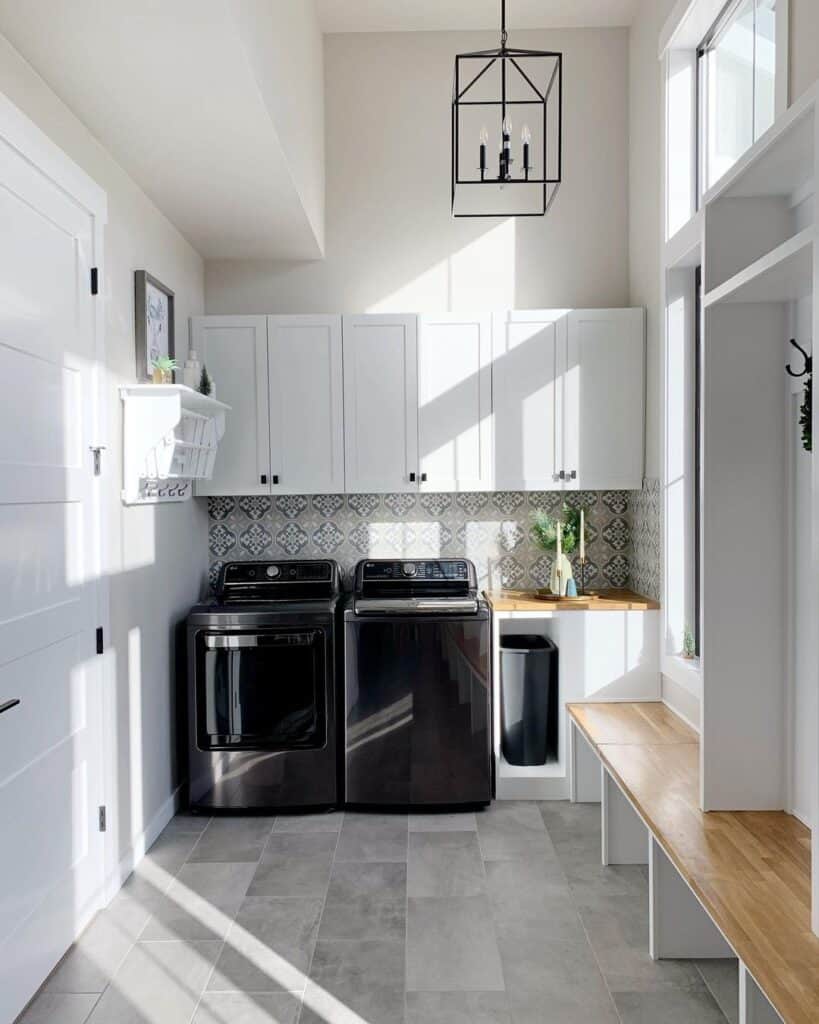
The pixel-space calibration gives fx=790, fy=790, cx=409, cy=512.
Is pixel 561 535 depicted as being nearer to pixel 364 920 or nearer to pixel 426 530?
pixel 426 530

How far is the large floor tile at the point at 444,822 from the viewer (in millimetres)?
3316

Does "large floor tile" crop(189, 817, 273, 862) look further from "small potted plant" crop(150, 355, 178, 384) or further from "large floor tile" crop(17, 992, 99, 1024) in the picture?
"small potted plant" crop(150, 355, 178, 384)

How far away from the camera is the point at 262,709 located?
3441mm

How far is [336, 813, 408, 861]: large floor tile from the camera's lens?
3068 mm

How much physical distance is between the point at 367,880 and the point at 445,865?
31cm

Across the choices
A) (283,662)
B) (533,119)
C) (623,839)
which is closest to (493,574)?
(283,662)

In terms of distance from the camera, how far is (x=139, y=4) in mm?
1917

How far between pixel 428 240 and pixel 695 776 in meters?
2.83

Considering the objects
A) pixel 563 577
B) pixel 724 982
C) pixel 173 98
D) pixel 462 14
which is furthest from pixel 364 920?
pixel 462 14

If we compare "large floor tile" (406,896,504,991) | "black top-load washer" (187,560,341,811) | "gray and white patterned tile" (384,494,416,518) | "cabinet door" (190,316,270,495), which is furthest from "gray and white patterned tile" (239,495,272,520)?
"large floor tile" (406,896,504,991)

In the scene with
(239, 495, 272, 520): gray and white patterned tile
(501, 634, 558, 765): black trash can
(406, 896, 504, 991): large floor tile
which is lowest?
(406, 896, 504, 991): large floor tile

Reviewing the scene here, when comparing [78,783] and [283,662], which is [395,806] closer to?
[283,662]

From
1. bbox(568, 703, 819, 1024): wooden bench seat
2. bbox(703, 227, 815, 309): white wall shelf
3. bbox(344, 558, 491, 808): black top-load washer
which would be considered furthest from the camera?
bbox(344, 558, 491, 808): black top-load washer

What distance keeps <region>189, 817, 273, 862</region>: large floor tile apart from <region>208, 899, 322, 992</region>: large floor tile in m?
0.40
